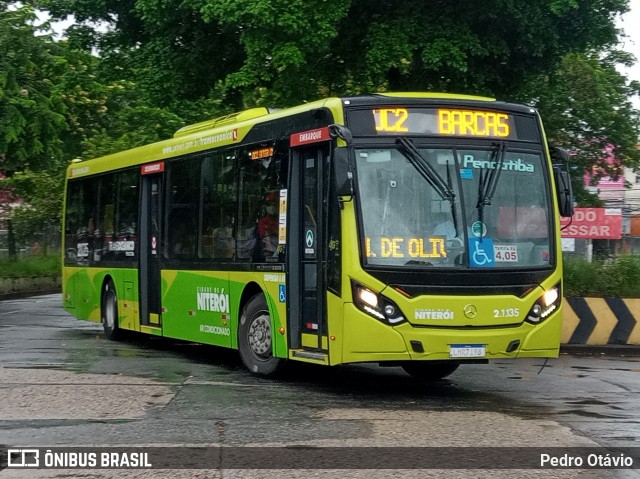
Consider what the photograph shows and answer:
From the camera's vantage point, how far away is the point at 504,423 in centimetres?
1005

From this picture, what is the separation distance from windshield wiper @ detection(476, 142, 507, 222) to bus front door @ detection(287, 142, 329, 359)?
164 centimetres

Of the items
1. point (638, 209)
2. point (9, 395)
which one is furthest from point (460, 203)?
point (638, 209)

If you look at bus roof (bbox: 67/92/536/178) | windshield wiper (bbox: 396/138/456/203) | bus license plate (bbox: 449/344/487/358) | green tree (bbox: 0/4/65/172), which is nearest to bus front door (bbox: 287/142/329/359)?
bus roof (bbox: 67/92/536/178)

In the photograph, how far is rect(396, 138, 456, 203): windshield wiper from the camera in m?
11.6

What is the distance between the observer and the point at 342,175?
11234 millimetres

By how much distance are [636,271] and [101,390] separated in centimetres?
1078

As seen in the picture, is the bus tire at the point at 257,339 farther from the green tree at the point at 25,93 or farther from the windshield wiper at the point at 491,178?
the green tree at the point at 25,93

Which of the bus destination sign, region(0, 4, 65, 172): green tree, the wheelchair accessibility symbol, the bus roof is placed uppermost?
region(0, 4, 65, 172): green tree

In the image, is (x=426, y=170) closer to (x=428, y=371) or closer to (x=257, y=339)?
(x=257, y=339)

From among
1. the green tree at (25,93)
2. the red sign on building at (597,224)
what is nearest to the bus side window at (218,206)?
the red sign on building at (597,224)

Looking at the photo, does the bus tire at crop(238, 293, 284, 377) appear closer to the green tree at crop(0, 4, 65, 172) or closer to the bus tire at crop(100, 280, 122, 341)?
the bus tire at crop(100, 280, 122, 341)

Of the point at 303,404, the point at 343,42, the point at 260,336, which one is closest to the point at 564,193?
the point at 303,404

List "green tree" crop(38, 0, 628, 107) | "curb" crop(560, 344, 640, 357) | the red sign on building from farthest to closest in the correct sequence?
1. the red sign on building
2. "green tree" crop(38, 0, 628, 107)
3. "curb" crop(560, 344, 640, 357)

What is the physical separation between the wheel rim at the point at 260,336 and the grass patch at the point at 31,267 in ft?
84.3
